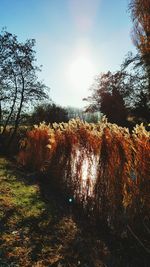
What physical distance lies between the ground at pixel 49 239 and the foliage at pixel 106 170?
0.46 meters

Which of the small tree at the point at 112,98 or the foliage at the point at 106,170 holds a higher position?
the small tree at the point at 112,98

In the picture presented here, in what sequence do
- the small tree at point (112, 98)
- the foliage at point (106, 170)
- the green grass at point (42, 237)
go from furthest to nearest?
the small tree at point (112, 98)
the foliage at point (106, 170)
the green grass at point (42, 237)

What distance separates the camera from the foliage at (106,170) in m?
4.66

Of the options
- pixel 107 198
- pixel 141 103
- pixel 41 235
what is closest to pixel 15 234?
pixel 41 235

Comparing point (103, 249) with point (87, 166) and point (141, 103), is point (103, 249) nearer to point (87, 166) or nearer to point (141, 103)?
point (87, 166)

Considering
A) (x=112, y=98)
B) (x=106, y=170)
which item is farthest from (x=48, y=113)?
(x=106, y=170)

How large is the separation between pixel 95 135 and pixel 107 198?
1423 mm

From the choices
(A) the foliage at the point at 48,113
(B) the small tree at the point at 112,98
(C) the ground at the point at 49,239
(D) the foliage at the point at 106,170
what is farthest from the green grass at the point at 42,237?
(A) the foliage at the point at 48,113

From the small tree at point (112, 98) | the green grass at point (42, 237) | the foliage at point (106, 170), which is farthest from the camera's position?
the small tree at point (112, 98)

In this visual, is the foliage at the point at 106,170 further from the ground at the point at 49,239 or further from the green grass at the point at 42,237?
the green grass at the point at 42,237

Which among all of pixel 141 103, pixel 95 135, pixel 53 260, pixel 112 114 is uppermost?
pixel 112 114

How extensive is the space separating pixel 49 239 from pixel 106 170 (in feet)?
5.64

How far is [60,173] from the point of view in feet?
27.2

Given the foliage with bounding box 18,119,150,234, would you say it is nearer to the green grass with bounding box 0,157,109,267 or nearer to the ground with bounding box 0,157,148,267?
the ground with bounding box 0,157,148,267
